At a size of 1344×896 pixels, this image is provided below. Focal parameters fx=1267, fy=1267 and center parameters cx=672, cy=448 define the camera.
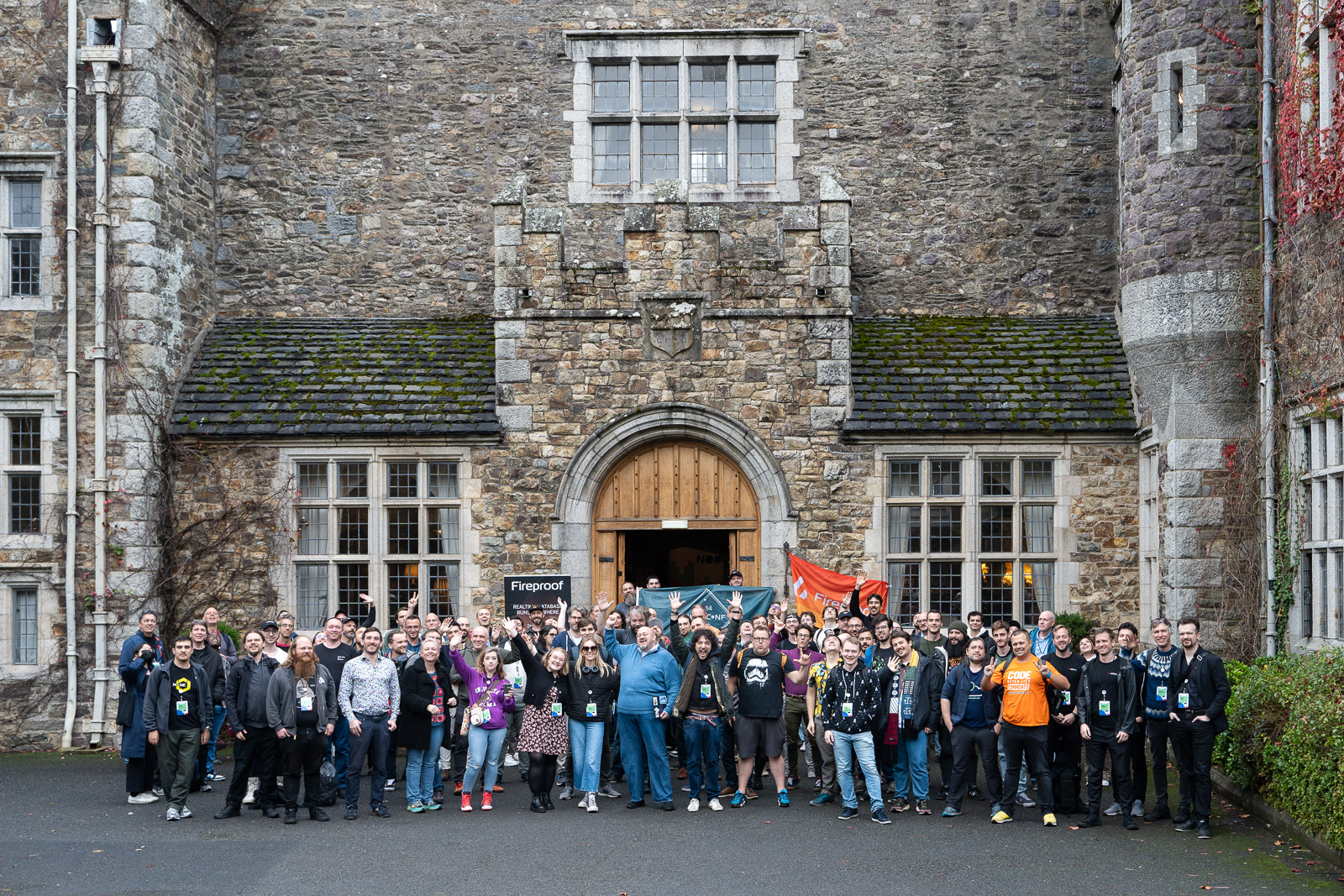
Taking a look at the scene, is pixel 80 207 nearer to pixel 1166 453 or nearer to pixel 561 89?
pixel 561 89

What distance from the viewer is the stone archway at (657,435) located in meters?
14.4

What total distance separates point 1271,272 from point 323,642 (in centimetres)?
962

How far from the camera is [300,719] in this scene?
10.2 m

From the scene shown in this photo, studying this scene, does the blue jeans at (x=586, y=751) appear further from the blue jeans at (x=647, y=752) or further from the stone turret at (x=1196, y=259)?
the stone turret at (x=1196, y=259)

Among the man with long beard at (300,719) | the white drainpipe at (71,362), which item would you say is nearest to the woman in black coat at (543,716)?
the man with long beard at (300,719)

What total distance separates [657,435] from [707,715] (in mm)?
4534

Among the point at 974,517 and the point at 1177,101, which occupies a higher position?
the point at 1177,101

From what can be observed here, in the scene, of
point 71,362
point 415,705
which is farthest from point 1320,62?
point 71,362

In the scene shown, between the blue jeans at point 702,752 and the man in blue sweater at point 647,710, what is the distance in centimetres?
21

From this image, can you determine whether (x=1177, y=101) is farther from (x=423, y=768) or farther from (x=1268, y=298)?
(x=423, y=768)

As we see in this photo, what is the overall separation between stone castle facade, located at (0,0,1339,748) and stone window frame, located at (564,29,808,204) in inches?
1.8

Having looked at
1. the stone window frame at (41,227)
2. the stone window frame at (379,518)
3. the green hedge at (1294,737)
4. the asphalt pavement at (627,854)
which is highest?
the stone window frame at (41,227)

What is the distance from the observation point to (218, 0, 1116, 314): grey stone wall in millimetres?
15875

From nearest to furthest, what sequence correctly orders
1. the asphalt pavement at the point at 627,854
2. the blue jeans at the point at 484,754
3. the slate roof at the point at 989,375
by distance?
the asphalt pavement at the point at 627,854
the blue jeans at the point at 484,754
the slate roof at the point at 989,375
